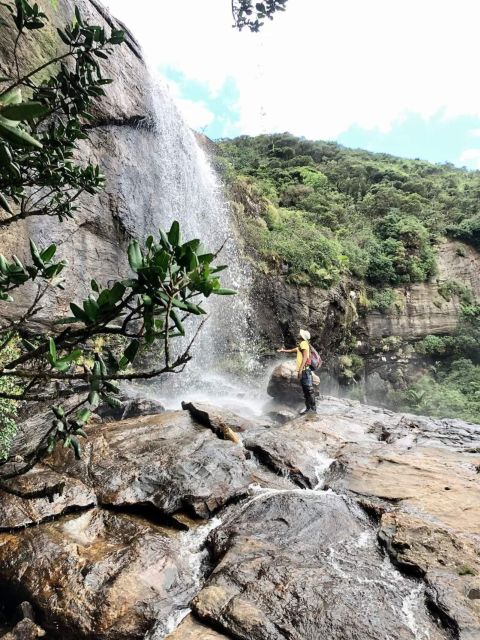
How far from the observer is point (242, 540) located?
14.7 feet

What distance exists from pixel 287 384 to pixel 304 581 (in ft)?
26.6

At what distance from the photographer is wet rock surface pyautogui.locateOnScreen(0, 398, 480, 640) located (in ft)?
11.2

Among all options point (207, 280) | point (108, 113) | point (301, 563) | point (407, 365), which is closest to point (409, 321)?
point (407, 365)

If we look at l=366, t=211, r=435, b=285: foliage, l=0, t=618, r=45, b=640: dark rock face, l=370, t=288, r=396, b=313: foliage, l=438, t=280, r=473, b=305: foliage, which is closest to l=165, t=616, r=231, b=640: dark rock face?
l=0, t=618, r=45, b=640: dark rock face

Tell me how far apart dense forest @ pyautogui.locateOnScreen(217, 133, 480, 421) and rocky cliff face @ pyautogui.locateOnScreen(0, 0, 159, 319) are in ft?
17.7

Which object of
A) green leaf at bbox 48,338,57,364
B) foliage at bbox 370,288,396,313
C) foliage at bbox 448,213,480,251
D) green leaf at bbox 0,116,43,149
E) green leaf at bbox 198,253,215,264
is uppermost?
foliage at bbox 448,213,480,251

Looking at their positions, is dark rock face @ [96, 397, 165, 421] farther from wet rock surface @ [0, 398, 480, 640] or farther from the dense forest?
the dense forest

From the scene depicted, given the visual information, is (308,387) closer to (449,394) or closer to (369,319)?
(449,394)

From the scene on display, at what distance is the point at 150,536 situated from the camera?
4.62 metres

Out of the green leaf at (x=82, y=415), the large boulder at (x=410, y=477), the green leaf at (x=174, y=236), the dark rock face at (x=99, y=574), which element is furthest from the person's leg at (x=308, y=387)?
the green leaf at (x=174, y=236)

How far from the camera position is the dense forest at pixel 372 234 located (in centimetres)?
1650

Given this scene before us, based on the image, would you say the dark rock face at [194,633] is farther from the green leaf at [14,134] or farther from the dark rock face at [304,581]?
the green leaf at [14,134]

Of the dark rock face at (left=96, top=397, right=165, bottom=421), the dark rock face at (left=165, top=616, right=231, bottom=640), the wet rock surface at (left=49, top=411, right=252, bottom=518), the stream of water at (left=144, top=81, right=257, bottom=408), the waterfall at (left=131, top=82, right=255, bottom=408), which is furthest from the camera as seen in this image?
the waterfall at (left=131, top=82, right=255, bottom=408)

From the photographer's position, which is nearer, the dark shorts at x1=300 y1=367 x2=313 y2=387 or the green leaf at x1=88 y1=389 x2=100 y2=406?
the green leaf at x1=88 y1=389 x2=100 y2=406
